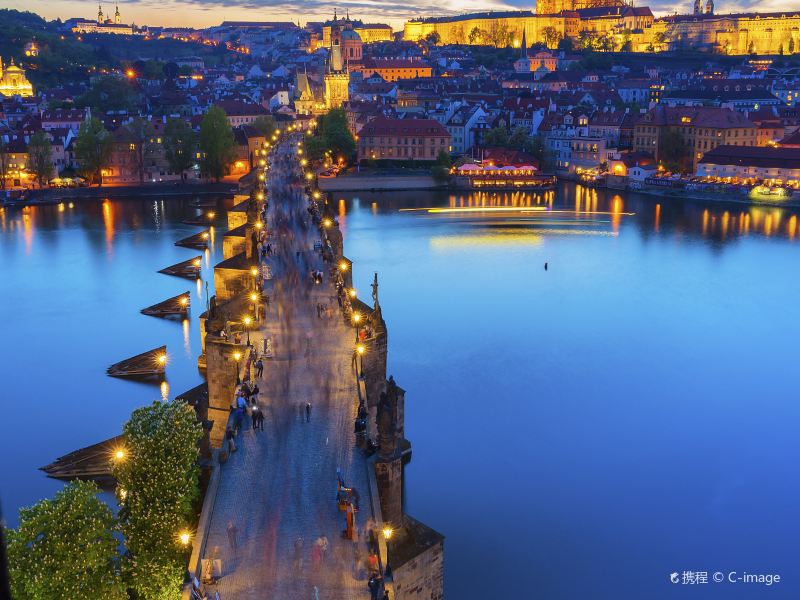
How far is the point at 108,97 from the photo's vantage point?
224ft

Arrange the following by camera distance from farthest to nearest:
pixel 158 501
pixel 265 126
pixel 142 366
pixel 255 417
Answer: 1. pixel 265 126
2. pixel 142 366
3. pixel 255 417
4. pixel 158 501

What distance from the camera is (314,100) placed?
3617 inches

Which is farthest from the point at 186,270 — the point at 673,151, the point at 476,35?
the point at 476,35

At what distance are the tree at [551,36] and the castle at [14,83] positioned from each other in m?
65.6

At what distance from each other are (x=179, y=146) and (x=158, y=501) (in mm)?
44696

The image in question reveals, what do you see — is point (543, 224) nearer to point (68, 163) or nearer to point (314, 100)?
point (68, 163)

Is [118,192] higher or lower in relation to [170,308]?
higher

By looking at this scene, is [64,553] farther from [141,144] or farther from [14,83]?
[14,83]

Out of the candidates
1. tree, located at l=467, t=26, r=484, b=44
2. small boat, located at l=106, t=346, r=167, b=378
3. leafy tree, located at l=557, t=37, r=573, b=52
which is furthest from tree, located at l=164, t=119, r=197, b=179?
tree, located at l=467, t=26, r=484, b=44

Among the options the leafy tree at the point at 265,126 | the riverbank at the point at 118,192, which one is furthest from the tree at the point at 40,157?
the leafy tree at the point at 265,126

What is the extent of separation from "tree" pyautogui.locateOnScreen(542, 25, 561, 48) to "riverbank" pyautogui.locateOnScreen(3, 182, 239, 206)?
73.7 meters

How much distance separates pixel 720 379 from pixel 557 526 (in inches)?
342

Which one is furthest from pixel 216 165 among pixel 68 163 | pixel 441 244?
pixel 441 244

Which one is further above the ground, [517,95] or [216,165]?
[517,95]
